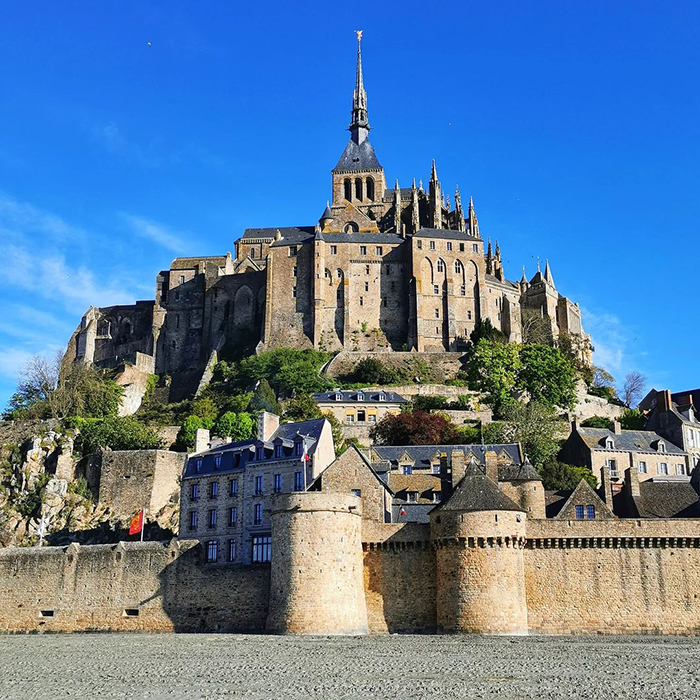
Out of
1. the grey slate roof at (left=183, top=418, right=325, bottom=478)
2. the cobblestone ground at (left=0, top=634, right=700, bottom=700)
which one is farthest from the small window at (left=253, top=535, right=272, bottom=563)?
the cobblestone ground at (left=0, top=634, right=700, bottom=700)

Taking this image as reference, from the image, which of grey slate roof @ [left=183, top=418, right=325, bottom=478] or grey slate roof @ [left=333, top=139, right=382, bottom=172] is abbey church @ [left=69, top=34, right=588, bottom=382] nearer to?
grey slate roof @ [left=333, top=139, right=382, bottom=172]

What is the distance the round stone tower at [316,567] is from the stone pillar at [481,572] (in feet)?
11.9

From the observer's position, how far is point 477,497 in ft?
137

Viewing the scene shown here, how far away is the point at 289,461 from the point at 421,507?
696 cm

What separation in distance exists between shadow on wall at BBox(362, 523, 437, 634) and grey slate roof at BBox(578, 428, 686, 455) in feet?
93.9

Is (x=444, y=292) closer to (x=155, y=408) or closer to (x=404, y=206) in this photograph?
(x=404, y=206)

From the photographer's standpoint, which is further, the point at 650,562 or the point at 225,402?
the point at 225,402

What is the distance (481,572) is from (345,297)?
6006 cm

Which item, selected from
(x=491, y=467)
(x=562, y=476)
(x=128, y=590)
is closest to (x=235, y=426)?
(x=562, y=476)

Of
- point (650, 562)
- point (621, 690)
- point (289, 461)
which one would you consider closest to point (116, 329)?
point (289, 461)

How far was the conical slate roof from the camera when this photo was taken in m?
41.3

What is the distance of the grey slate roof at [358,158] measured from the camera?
386 ft

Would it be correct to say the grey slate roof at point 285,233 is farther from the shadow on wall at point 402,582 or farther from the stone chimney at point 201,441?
the shadow on wall at point 402,582

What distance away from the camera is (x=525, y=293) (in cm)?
10662
